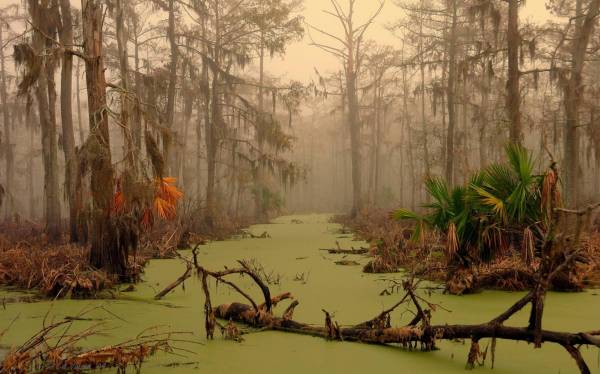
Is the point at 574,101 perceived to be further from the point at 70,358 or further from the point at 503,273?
the point at 70,358

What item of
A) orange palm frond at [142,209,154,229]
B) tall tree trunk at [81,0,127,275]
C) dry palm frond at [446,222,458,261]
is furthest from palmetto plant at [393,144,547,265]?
tall tree trunk at [81,0,127,275]

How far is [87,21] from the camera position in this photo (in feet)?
22.2

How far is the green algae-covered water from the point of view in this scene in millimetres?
3326

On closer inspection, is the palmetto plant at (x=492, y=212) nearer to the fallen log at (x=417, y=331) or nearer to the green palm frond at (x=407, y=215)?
the green palm frond at (x=407, y=215)

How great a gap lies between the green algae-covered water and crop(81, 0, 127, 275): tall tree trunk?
0.63m

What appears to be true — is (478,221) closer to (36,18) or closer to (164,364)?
(164,364)

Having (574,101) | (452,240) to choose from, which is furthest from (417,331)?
(574,101)

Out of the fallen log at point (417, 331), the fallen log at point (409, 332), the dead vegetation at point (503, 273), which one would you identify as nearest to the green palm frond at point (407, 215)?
the dead vegetation at point (503, 273)

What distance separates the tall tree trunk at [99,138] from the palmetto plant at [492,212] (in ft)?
13.1

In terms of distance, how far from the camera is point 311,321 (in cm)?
467

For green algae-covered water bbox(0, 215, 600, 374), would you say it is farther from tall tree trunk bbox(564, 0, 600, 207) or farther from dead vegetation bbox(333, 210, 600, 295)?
tall tree trunk bbox(564, 0, 600, 207)

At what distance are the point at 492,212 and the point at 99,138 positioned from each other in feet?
16.5

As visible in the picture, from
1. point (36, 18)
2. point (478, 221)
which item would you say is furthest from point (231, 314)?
point (36, 18)

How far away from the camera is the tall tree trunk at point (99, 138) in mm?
6379
